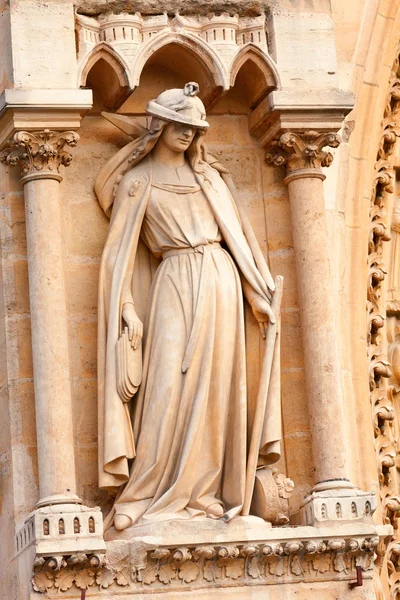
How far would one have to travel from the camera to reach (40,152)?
966 centimetres

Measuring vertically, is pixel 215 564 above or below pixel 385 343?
below

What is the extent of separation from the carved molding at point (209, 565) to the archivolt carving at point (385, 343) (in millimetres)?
829

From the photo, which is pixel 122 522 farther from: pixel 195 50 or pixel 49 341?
pixel 195 50

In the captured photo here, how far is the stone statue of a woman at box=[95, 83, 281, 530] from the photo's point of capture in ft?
31.2

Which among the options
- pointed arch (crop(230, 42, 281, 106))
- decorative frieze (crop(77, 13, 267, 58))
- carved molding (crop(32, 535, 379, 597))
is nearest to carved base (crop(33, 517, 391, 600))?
carved molding (crop(32, 535, 379, 597))

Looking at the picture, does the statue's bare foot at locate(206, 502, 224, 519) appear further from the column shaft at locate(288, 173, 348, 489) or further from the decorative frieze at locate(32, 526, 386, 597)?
the column shaft at locate(288, 173, 348, 489)

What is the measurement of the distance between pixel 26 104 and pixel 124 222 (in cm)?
71

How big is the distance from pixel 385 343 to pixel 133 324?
173cm

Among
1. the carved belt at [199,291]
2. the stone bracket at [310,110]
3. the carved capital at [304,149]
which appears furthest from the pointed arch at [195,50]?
the carved belt at [199,291]

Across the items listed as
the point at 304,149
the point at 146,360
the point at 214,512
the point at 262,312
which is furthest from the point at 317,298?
the point at 214,512

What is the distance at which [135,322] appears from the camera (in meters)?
9.62

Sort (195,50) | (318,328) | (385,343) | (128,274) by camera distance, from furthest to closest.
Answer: (385,343) < (195,50) < (318,328) < (128,274)

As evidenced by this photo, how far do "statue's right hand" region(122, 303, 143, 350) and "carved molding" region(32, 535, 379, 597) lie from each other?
940 millimetres

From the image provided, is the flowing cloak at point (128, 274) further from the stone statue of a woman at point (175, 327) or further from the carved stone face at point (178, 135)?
the carved stone face at point (178, 135)
